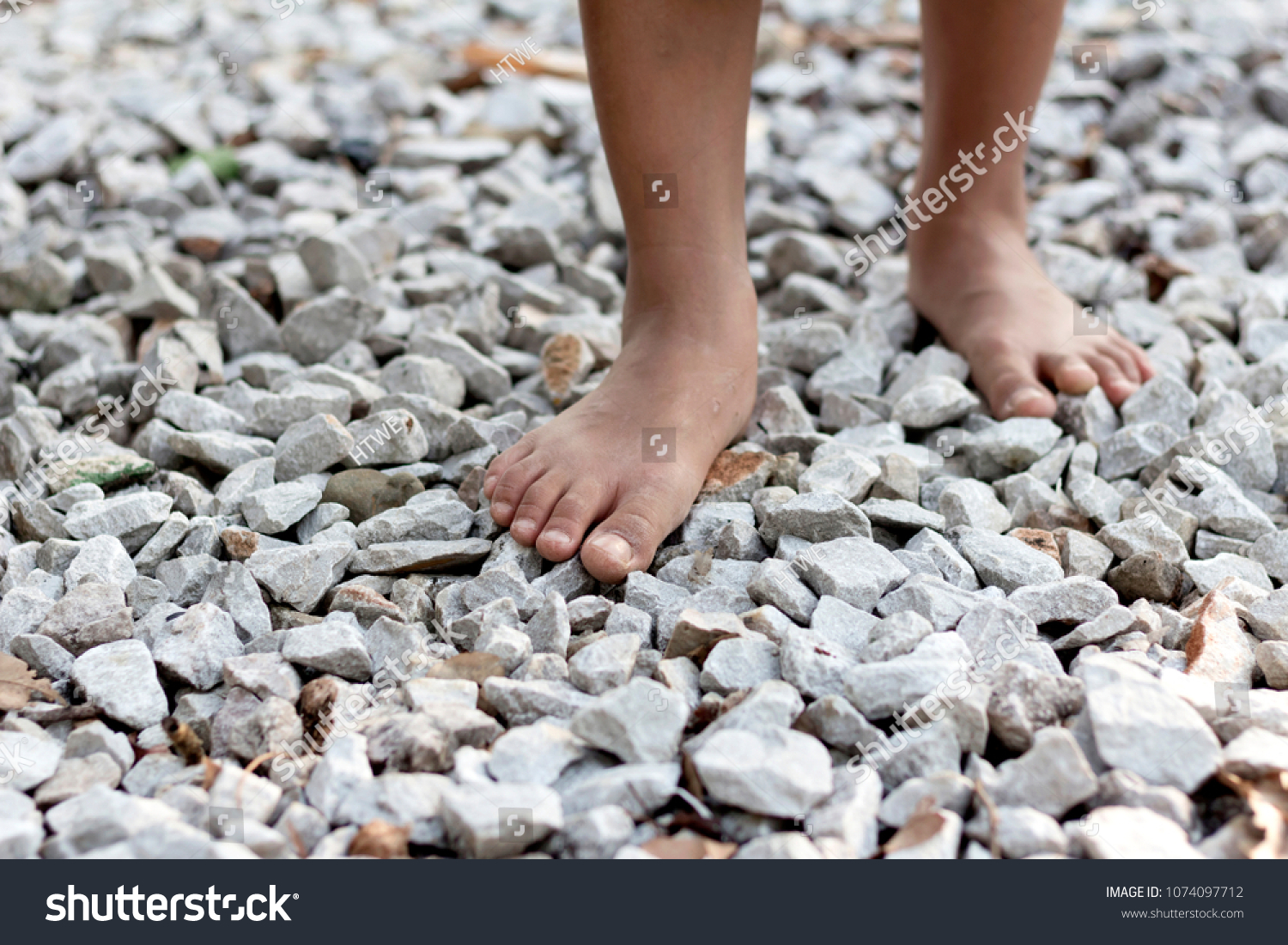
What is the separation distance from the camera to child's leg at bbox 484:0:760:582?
1.22m

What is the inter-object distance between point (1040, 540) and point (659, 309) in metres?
0.55

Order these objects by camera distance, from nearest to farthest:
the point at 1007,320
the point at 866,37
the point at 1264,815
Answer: the point at 1264,815, the point at 1007,320, the point at 866,37

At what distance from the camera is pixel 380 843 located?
0.80 meters

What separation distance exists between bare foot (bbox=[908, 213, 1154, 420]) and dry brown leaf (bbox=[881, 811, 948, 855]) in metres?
0.81

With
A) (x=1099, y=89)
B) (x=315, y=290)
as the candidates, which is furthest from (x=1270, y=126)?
(x=315, y=290)

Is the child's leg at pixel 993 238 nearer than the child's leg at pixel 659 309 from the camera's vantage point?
No

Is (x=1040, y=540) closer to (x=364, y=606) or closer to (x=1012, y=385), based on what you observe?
(x=1012, y=385)

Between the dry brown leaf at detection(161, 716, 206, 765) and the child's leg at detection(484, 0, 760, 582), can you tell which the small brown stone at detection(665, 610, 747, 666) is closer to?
the child's leg at detection(484, 0, 760, 582)

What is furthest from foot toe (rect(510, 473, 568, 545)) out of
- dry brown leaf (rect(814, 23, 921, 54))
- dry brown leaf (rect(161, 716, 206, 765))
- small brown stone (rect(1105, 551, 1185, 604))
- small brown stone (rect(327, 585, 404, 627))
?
dry brown leaf (rect(814, 23, 921, 54))

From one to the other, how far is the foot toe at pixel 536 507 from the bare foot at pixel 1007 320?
0.66 m

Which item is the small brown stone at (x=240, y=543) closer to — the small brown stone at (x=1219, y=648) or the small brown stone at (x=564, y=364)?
the small brown stone at (x=564, y=364)

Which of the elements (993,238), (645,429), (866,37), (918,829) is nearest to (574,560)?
(645,429)

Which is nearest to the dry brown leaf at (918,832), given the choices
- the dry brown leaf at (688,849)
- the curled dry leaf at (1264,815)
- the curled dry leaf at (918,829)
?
the curled dry leaf at (918,829)

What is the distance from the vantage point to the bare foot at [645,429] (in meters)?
1.20
